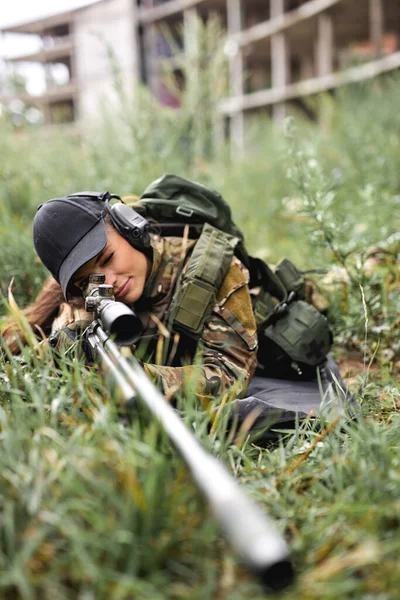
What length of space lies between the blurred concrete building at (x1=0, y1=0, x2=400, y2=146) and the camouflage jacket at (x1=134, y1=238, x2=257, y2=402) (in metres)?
2.78

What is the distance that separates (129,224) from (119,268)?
18 centimetres

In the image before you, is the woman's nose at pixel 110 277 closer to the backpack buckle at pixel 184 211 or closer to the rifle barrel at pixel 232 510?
the backpack buckle at pixel 184 211

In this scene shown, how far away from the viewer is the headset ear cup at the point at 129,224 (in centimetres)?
229

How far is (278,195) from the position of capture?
625cm

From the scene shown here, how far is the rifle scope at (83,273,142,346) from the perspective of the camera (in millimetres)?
1688

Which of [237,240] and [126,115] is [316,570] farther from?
[126,115]

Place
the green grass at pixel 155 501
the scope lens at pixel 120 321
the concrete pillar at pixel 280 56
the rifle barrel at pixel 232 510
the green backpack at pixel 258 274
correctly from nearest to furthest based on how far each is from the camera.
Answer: the rifle barrel at pixel 232 510, the green grass at pixel 155 501, the scope lens at pixel 120 321, the green backpack at pixel 258 274, the concrete pillar at pixel 280 56

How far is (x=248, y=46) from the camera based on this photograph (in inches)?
597

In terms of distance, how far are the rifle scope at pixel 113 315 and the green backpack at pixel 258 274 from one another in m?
0.44

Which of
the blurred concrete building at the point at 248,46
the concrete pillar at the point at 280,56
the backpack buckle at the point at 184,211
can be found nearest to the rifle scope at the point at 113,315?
the backpack buckle at the point at 184,211

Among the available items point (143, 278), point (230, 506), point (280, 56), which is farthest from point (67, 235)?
point (280, 56)

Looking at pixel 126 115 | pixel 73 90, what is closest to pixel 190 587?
pixel 126 115

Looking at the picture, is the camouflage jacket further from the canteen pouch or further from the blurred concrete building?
the blurred concrete building

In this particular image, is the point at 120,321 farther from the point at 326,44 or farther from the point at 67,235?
the point at 326,44
